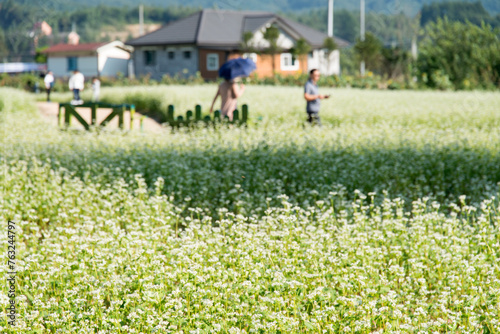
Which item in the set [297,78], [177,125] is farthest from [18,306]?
[297,78]

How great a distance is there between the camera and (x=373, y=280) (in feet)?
18.5

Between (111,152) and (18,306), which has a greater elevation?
(111,152)

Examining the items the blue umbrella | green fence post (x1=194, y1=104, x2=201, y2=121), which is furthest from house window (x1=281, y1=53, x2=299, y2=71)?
the blue umbrella

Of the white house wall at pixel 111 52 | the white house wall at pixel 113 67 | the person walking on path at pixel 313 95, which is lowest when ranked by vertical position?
the person walking on path at pixel 313 95

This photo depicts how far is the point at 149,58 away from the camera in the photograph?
5559 cm

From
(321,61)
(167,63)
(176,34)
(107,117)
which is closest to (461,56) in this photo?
(107,117)

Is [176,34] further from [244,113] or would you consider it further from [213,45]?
[244,113]

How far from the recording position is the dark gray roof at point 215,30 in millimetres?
51906

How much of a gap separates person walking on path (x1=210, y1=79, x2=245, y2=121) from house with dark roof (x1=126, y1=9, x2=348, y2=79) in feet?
111

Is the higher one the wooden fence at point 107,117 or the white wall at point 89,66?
the white wall at point 89,66

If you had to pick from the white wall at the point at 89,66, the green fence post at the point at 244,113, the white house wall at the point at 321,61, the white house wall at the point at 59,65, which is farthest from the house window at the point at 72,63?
the green fence post at the point at 244,113

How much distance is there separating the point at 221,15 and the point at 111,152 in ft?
158

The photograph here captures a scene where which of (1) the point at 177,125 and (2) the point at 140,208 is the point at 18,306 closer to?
(2) the point at 140,208

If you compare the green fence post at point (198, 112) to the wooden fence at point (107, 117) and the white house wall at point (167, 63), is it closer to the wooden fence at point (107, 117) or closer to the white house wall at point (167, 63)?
the wooden fence at point (107, 117)
